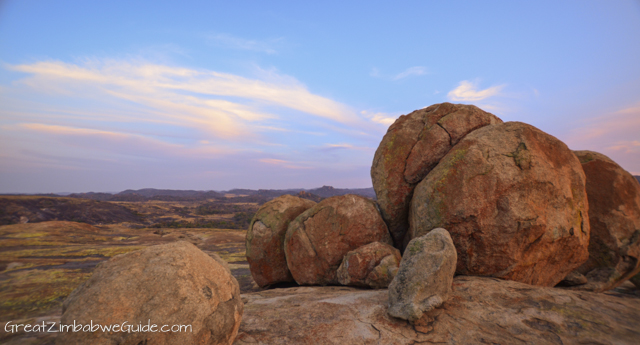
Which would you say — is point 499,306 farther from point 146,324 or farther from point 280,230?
point 280,230

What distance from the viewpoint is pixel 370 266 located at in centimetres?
1004

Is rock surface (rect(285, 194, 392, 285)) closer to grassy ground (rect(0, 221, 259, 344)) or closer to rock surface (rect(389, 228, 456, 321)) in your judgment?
rock surface (rect(389, 228, 456, 321))

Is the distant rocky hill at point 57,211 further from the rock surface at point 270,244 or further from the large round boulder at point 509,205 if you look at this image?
the large round boulder at point 509,205

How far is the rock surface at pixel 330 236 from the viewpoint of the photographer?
11273 millimetres

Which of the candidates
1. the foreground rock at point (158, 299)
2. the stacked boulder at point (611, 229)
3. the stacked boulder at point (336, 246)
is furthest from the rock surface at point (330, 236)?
the stacked boulder at point (611, 229)

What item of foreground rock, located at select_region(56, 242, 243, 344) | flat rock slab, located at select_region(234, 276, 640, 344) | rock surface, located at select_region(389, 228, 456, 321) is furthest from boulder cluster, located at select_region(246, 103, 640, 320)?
foreground rock, located at select_region(56, 242, 243, 344)

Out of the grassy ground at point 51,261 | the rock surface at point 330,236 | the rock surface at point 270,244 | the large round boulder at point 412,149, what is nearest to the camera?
the grassy ground at point 51,261

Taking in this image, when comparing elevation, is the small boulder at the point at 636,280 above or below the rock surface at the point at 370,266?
below

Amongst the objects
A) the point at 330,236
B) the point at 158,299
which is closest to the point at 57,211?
the point at 330,236

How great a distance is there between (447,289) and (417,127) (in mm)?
6811

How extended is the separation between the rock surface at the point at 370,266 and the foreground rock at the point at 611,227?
24.0ft

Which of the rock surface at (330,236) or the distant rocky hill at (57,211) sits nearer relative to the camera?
the rock surface at (330,236)

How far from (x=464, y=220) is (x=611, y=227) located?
698cm

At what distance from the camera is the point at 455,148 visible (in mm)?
9523
